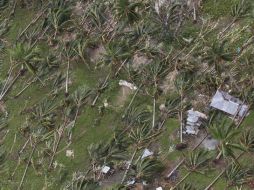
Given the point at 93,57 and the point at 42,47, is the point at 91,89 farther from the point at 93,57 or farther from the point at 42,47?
the point at 42,47

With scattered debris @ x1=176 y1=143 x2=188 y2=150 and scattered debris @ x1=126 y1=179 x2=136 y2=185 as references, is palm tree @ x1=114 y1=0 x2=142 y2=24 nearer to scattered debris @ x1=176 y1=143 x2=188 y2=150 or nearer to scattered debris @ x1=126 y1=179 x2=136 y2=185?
scattered debris @ x1=176 y1=143 x2=188 y2=150

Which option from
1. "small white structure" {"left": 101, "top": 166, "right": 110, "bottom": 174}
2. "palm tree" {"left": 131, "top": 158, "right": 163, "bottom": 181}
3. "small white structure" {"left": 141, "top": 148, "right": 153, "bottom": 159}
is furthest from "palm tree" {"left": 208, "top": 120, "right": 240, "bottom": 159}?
"small white structure" {"left": 101, "top": 166, "right": 110, "bottom": 174}

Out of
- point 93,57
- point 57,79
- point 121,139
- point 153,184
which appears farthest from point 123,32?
point 153,184

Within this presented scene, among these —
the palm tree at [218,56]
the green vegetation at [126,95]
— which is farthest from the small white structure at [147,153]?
the palm tree at [218,56]

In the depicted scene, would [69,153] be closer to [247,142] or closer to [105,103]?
[105,103]

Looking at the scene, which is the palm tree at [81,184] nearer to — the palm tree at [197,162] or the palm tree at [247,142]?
the palm tree at [197,162]

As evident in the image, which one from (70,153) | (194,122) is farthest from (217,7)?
(70,153)
